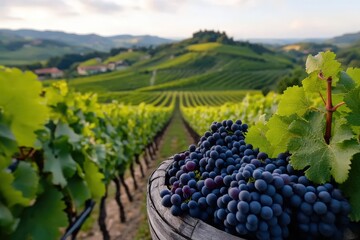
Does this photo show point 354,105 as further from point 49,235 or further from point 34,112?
point 49,235

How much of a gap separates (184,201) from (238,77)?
111 meters

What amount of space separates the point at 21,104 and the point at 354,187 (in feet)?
6.50

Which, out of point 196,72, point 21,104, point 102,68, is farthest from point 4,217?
point 102,68

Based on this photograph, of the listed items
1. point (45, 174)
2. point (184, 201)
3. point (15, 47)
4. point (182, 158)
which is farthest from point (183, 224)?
point (15, 47)

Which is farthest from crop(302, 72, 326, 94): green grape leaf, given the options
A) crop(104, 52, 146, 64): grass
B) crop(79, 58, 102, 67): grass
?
crop(104, 52, 146, 64): grass

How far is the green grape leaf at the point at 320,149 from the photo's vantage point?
1122 mm

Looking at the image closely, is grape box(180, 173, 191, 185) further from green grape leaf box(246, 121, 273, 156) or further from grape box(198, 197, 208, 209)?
green grape leaf box(246, 121, 273, 156)

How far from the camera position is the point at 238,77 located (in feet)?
360

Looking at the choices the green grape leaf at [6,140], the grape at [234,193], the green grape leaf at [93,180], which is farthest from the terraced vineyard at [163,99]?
the grape at [234,193]

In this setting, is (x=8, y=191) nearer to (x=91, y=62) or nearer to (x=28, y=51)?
A: (x=91, y=62)

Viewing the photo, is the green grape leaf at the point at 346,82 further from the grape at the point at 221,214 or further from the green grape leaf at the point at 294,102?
the grape at the point at 221,214

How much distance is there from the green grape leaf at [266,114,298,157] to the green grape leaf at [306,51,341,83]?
20cm

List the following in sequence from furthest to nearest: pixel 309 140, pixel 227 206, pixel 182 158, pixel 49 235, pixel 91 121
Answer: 1. pixel 91 121
2. pixel 49 235
3. pixel 182 158
4. pixel 309 140
5. pixel 227 206

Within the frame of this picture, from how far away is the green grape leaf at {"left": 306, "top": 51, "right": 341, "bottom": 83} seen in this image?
1214 mm
